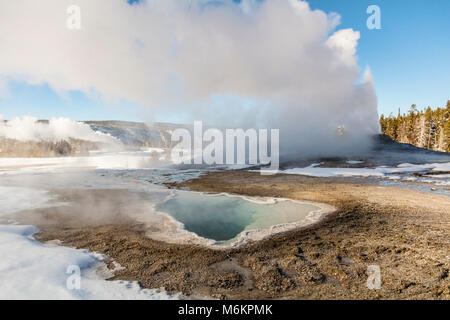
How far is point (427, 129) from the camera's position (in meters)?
46.2

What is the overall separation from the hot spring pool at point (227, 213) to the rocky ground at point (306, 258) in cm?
127

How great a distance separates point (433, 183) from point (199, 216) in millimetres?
16172

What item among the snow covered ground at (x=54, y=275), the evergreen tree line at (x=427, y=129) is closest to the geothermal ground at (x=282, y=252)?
the snow covered ground at (x=54, y=275)

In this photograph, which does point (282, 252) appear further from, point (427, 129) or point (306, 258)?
point (427, 129)

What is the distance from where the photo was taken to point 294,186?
1494 cm

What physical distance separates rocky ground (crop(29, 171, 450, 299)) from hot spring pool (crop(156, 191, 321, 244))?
4.17ft

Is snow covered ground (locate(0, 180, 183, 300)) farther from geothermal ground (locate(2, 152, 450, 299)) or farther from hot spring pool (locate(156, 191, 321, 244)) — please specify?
hot spring pool (locate(156, 191, 321, 244))

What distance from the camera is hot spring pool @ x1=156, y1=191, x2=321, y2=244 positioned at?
764 cm

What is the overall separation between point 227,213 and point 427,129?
57593mm

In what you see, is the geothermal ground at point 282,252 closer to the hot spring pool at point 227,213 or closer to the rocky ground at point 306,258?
the rocky ground at point 306,258

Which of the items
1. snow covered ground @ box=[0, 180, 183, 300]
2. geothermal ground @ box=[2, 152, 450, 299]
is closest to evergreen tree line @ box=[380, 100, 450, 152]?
geothermal ground @ box=[2, 152, 450, 299]

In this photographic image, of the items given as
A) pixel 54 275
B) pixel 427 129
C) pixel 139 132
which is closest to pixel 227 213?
pixel 54 275

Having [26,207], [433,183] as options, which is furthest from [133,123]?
[433,183]

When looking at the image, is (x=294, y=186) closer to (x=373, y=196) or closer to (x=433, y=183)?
(x=373, y=196)
